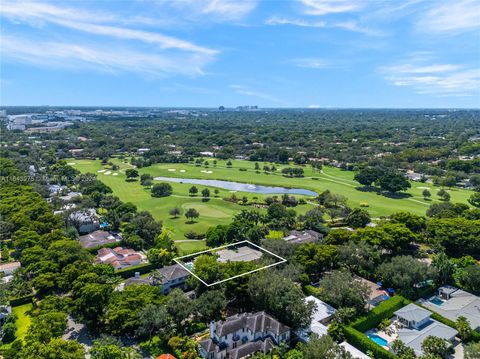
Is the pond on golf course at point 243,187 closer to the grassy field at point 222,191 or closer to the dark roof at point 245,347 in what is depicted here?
the grassy field at point 222,191

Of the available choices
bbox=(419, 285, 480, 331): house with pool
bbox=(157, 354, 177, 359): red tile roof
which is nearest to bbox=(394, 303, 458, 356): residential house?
bbox=(419, 285, 480, 331): house with pool

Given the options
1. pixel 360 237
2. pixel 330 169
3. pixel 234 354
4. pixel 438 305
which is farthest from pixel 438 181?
Answer: pixel 234 354

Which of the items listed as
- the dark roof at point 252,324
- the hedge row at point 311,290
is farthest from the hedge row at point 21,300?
the hedge row at point 311,290

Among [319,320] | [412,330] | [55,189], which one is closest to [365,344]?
[319,320]

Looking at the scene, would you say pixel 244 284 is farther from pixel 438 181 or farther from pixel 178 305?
pixel 438 181

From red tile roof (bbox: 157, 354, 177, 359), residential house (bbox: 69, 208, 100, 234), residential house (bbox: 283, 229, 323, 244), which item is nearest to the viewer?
red tile roof (bbox: 157, 354, 177, 359)

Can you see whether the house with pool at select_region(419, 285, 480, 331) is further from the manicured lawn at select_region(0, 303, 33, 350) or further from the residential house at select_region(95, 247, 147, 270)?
the manicured lawn at select_region(0, 303, 33, 350)
